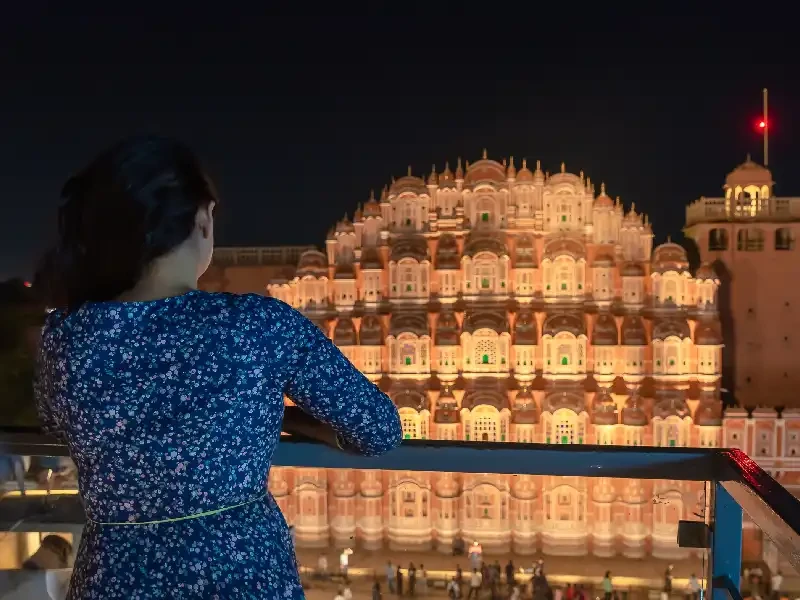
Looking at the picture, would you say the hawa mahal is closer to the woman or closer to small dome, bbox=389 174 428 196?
small dome, bbox=389 174 428 196

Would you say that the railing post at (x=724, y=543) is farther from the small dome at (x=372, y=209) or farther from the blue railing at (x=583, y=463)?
the small dome at (x=372, y=209)

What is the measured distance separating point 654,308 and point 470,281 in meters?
2.64

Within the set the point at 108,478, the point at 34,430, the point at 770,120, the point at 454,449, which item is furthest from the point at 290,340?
the point at 770,120

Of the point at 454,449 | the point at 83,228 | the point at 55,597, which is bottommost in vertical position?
the point at 55,597

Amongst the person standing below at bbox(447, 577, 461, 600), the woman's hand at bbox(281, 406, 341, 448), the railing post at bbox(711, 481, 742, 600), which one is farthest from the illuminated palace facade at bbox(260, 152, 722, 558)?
the woman's hand at bbox(281, 406, 341, 448)

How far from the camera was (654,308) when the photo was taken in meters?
10.6

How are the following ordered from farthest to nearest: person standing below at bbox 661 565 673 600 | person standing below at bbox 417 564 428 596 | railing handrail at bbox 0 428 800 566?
person standing below at bbox 661 565 673 600
person standing below at bbox 417 564 428 596
railing handrail at bbox 0 428 800 566

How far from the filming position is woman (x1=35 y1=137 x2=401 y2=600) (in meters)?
0.88

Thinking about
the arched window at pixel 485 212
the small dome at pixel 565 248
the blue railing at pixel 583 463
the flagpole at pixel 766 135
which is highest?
the flagpole at pixel 766 135

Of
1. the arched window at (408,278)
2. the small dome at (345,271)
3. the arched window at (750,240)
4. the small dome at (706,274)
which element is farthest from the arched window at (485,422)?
the arched window at (750,240)

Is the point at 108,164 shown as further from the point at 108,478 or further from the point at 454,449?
the point at 454,449

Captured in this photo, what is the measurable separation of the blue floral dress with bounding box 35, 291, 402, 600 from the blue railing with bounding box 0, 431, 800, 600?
423 millimetres

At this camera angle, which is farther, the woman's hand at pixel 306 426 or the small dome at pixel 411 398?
the small dome at pixel 411 398

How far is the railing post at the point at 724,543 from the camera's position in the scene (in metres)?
1.31
